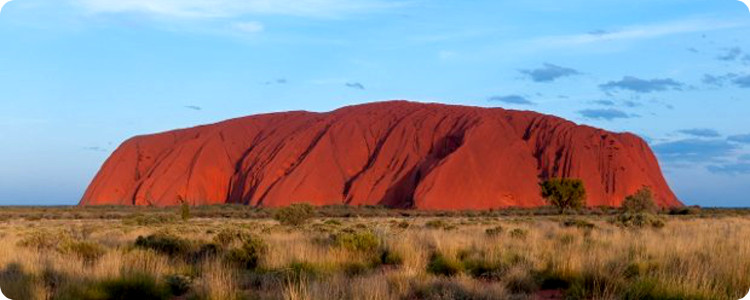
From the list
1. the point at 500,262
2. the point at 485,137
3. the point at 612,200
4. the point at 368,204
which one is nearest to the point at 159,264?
the point at 500,262

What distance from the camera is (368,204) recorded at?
67.4 m

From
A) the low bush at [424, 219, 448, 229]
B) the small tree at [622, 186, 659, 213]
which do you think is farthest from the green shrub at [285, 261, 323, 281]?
the small tree at [622, 186, 659, 213]

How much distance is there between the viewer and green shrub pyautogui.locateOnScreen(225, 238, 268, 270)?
1190 cm

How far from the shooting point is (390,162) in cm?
7256

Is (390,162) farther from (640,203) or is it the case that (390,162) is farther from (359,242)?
(359,242)

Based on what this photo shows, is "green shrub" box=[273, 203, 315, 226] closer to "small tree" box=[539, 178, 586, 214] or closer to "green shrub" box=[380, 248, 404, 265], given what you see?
"green shrub" box=[380, 248, 404, 265]

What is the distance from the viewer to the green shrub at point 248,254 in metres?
11.9

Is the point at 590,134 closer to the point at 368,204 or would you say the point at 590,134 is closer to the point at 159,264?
the point at 368,204

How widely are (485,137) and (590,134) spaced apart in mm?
12970

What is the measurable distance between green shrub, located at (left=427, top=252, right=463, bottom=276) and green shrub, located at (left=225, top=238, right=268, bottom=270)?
2854 millimetres

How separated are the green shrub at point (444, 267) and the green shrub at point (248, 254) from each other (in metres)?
2.85

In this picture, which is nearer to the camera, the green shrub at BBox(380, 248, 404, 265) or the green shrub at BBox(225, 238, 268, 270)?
the green shrub at BBox(380, 248, 404, 265)

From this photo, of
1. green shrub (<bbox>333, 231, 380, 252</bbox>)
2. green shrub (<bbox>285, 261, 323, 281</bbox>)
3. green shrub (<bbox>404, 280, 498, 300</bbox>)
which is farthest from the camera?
green shrub (<bbox>333, 231, 380, 252</bbox>)

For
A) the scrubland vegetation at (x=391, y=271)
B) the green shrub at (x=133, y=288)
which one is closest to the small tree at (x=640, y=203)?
the scrubland vegetation at (x=391, y=271)
